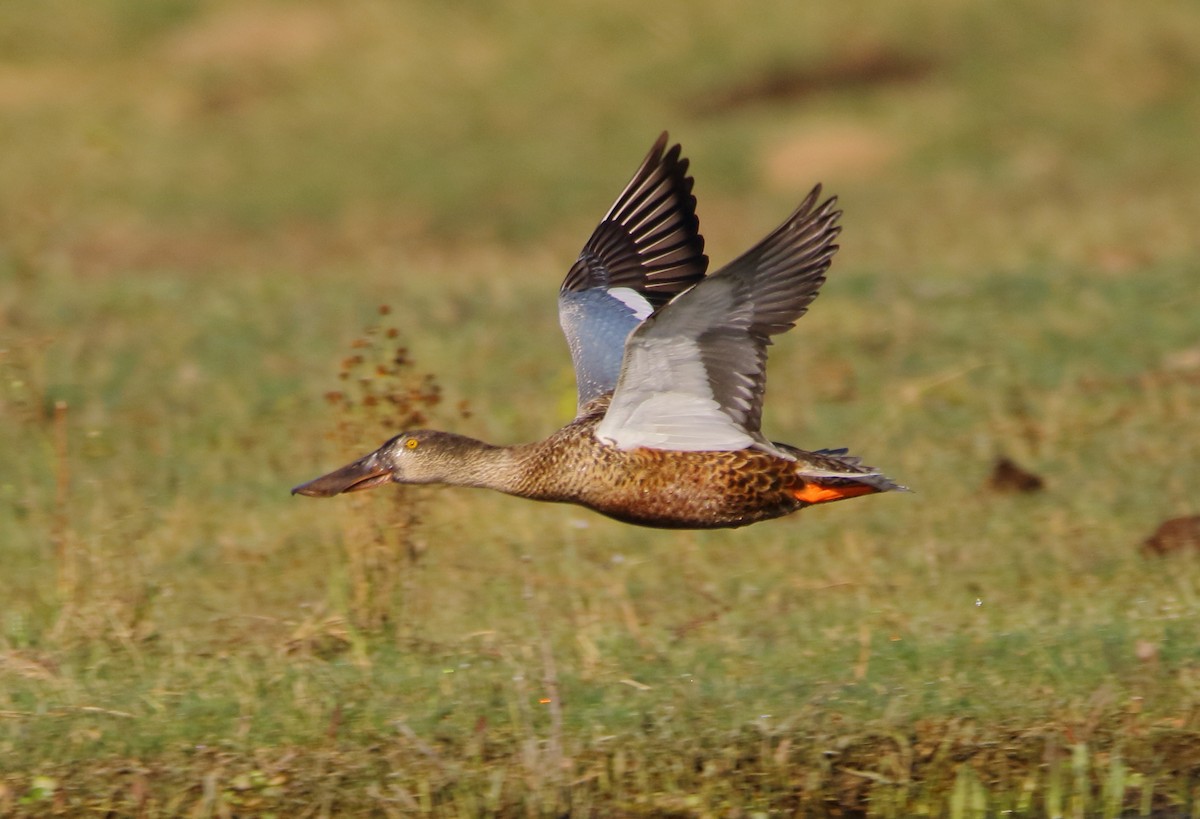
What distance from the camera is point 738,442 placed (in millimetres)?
5312

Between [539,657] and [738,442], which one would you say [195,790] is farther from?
[738,442]

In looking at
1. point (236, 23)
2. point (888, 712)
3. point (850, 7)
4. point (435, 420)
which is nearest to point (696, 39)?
point (850, 7)

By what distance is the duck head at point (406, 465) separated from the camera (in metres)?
5.49

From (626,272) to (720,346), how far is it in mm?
1256

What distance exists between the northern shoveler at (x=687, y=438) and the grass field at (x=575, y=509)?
0.48 meters

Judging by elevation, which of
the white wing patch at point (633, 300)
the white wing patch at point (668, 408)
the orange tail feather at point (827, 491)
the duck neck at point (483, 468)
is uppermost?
the white wing patch at point (633, 300)

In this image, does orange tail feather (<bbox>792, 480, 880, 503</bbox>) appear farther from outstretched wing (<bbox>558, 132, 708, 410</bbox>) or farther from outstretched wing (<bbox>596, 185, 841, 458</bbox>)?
outstretched wing (<bbox>558, 132, 708, 410</bbox>)

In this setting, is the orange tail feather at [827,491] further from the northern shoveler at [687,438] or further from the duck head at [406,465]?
the duck head at [406,465]

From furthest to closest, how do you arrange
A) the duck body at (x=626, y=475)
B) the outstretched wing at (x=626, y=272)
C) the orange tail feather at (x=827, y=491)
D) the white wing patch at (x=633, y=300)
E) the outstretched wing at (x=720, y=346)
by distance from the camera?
the white wing patch at (x=633, y=300), the outstretched wing at (x=626, y=272), the orange tail feather at (x=827, y=491), the duck body at (x=626, y=475), the outstretched wing at (x=720, y=346)

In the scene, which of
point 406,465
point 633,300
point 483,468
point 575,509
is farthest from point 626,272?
point 575,509

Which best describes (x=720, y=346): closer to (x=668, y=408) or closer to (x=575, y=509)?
(x=668, y=408)

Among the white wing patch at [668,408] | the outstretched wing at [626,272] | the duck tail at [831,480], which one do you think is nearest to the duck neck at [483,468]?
the white wing patch at [668,408]

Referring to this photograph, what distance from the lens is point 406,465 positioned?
550cm

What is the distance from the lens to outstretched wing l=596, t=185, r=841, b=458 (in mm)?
4875
